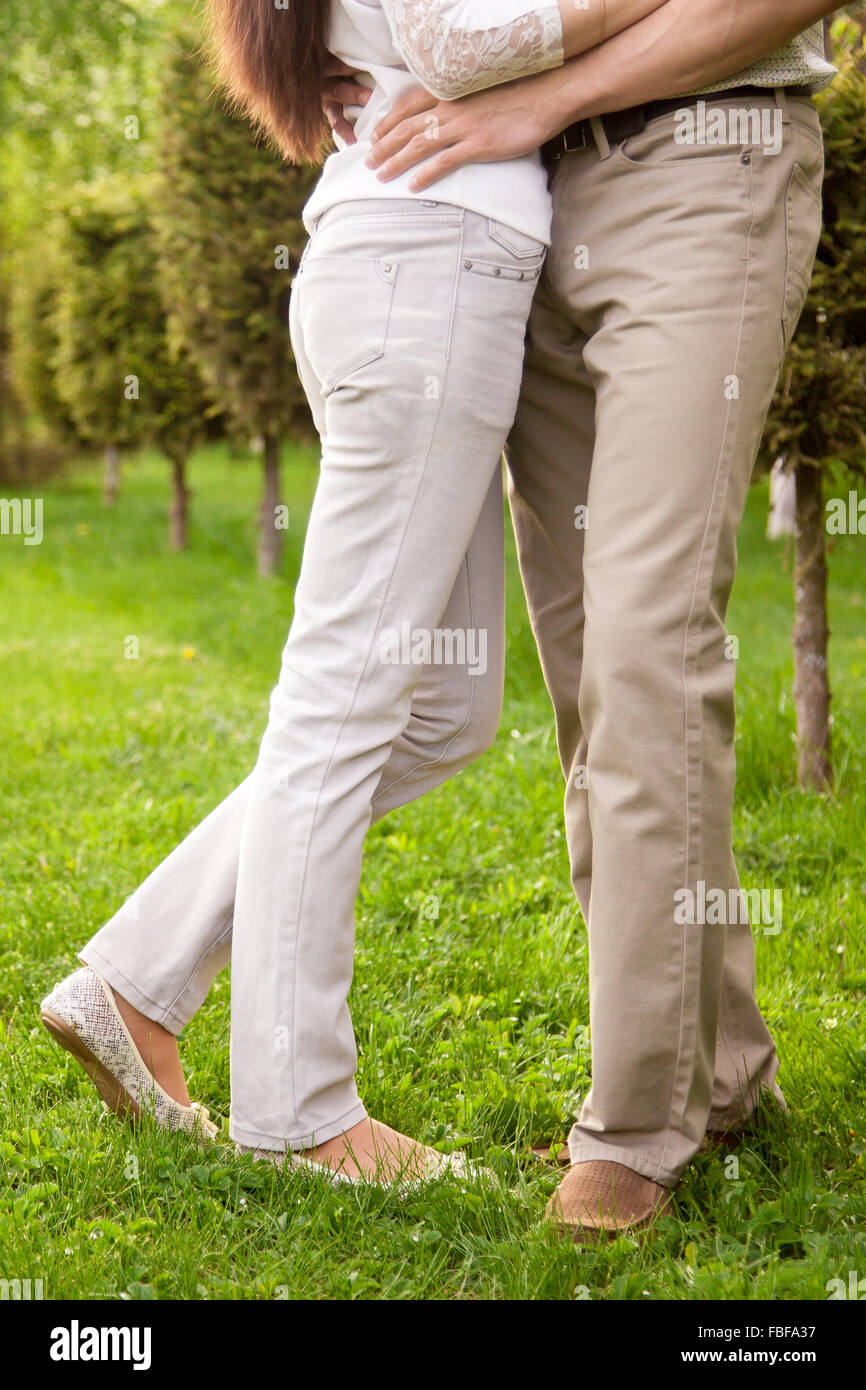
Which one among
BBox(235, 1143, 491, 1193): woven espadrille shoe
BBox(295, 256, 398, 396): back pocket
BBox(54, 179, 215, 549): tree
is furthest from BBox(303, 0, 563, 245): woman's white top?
BBox(54, 179, 215, 549): tree

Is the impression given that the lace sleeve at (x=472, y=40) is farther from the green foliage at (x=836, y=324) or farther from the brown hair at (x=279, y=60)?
the green foliage at (x=836, y=324)

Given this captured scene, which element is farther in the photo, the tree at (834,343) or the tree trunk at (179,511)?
the tree trunk at (179,511)

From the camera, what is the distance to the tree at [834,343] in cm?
341

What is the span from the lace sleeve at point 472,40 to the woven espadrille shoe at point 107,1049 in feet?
4.55

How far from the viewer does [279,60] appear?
1.82m

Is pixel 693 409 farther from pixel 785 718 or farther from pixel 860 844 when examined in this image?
pixel 785 718

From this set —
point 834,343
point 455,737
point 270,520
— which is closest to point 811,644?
point 834,343

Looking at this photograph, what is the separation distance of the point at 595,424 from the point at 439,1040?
121cm

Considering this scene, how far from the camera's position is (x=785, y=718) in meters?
4.34

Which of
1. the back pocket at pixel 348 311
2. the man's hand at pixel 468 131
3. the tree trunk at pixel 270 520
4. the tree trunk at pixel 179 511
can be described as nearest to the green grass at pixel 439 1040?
the back pocket at pixel 348 311

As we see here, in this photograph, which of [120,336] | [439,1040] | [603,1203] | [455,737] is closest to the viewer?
[603,1203]

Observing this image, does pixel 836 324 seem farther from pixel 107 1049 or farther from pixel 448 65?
pixel 107 1049

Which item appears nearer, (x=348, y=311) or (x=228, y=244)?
(x=348, y=311)
